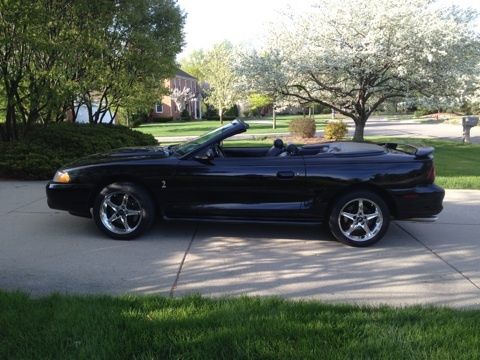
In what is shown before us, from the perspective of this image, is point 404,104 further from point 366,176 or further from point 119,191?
point 119,191

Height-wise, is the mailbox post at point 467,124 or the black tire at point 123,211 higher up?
the mailbox post at point 467,124

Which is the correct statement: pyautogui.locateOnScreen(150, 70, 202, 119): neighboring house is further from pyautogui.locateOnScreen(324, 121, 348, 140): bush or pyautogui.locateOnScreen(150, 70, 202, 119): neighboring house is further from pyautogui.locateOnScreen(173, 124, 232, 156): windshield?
pyautogui.locateOnScreen(173, 124, 232, 156): windshield

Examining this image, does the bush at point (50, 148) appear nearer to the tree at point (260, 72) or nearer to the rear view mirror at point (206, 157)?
the tree at point (260, 72)

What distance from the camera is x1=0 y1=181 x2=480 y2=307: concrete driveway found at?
411 centimetres

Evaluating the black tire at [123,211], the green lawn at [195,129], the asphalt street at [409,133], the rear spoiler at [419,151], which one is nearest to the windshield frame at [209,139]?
the black tire at [123,211]

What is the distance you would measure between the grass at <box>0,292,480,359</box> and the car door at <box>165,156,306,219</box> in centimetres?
178

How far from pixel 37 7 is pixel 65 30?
4.80ft

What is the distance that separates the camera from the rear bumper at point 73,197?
18.2 ft

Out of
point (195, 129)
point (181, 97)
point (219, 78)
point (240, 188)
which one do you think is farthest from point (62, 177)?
point (181, 97)

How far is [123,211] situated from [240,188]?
1.39m

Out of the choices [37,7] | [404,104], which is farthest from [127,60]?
[404,104]

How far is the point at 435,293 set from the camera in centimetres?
411

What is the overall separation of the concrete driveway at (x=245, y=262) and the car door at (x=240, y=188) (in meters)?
0.38

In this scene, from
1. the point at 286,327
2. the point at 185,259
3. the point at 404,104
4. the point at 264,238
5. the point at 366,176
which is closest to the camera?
the point at 286,327
